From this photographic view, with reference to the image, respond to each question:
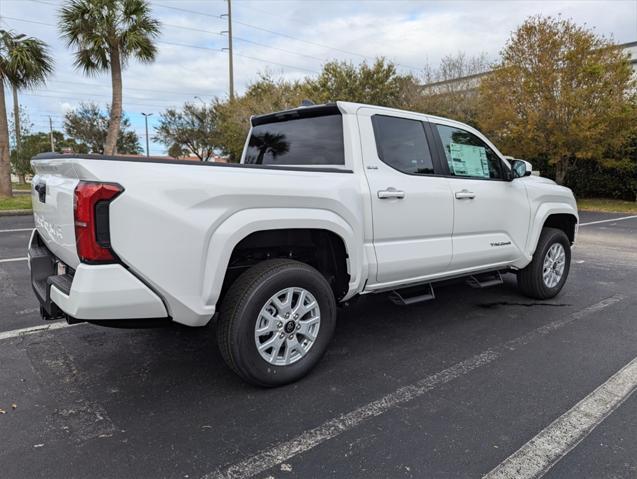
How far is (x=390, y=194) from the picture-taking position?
3.53 metres

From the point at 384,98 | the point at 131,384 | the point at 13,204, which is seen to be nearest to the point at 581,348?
the point at 131,384

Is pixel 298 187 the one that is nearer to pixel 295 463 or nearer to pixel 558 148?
pixel 295 463

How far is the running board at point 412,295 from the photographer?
3859 millimetres

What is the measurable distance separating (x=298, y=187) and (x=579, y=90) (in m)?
18.4

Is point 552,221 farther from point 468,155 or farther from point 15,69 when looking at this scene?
point 15,69

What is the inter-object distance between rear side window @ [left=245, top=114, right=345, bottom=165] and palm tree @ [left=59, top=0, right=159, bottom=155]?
15640 millimetres

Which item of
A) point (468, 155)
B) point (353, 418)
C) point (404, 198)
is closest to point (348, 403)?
point (353, 418)

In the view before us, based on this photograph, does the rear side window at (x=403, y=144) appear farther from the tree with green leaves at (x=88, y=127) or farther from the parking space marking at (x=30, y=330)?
the tree with green leaves at (x=88, y=127)

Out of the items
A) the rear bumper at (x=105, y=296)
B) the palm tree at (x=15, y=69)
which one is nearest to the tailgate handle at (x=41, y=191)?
the rear bumper at (x=105, y=296)

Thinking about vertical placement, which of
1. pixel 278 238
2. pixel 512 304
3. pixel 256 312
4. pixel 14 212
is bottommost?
pixel 512 304

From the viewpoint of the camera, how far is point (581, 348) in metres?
3.85

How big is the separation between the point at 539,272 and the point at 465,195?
164 cm

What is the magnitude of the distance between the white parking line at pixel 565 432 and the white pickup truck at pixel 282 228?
54.9 inches

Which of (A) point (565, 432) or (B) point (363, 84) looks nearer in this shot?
(A) point (565, 432)
